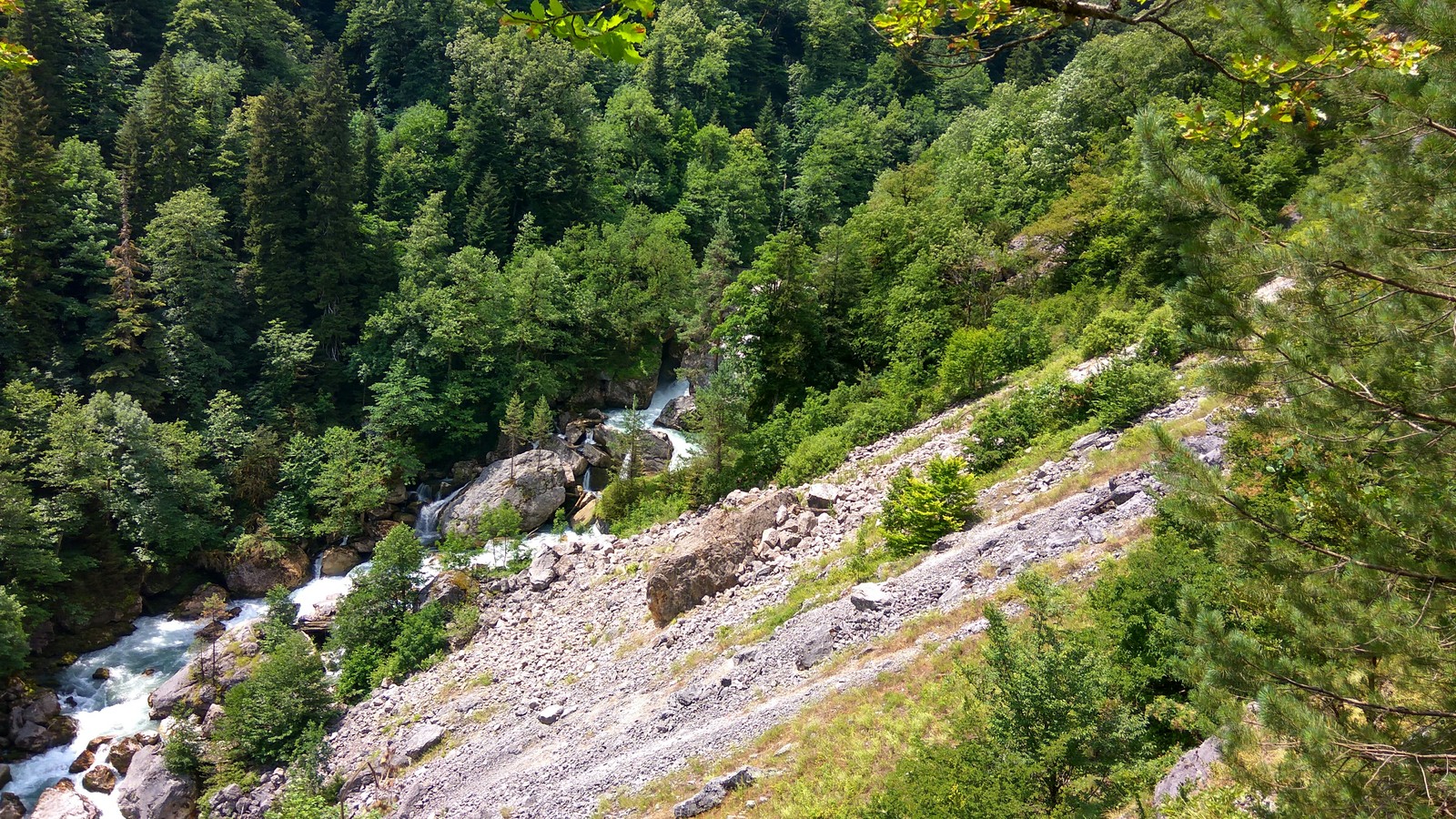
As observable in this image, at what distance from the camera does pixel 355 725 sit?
675 inches

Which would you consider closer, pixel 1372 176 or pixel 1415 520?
pixel 1415 520

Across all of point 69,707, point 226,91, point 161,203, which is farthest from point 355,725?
point 226,91

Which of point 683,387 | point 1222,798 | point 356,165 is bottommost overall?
point 683,387

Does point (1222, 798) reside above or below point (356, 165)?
below

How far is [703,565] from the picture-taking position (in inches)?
627

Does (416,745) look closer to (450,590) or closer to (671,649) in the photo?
(450,590)

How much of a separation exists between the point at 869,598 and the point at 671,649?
4.30 meters

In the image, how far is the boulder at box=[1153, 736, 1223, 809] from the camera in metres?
6.53

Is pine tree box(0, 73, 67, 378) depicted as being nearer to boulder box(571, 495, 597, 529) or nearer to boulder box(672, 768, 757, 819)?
boulder box(571, 495, 597, 529)

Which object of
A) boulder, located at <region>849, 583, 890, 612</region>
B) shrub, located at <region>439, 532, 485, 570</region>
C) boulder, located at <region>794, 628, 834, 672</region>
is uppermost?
boulder, located at <region>849, 583, 890, 612</region>

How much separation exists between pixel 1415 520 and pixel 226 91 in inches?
1648

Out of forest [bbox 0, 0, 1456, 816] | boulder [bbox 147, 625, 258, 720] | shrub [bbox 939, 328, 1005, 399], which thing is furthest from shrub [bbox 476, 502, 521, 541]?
shrub [bbox 939, 328, 1005, 399]

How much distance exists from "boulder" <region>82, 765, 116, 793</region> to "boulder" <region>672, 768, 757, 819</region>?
55.9 ft

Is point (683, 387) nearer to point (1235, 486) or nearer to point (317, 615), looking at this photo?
point (317, 615)
